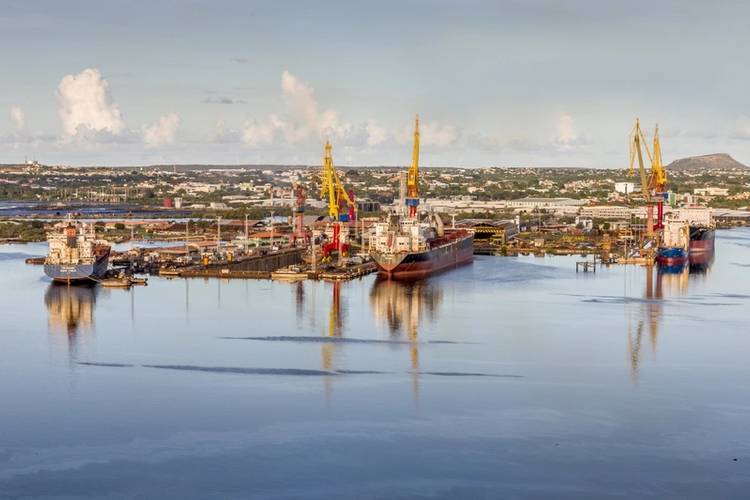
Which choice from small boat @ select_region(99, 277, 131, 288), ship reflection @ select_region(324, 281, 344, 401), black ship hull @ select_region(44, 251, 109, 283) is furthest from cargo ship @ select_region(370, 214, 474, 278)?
black ship hull @ select_region(44, 251, 109, 283)

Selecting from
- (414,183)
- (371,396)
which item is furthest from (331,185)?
(371,396)

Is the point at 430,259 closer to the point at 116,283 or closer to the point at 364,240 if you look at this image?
the point at 364,240

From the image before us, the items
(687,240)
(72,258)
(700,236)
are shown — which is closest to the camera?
(72,258)

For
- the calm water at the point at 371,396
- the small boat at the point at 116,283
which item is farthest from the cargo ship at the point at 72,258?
the calm water at the point at 371,396

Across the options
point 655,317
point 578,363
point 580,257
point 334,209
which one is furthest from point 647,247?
point 578,363

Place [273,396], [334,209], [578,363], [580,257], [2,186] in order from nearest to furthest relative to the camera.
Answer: [273,396]
[578,363]
[334,209]
[580,257]
[2,186]

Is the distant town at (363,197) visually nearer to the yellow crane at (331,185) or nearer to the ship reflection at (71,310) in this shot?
the yellow crane at (331,185)

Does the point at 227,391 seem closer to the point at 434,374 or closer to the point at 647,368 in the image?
the point at 434,374
